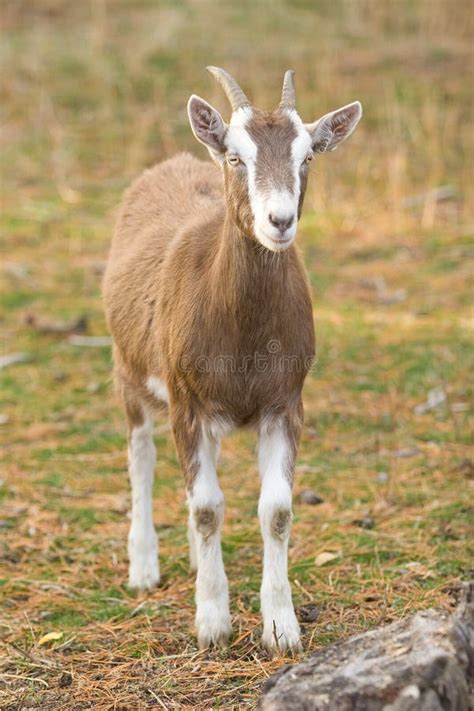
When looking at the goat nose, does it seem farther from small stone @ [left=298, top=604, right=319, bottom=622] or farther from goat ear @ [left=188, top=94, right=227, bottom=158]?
small stone @ [left=298, top=604, right=319, bottom=622]

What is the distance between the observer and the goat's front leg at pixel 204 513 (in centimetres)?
482

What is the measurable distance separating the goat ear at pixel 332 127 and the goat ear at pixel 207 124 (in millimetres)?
366

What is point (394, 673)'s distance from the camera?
10.4 feet

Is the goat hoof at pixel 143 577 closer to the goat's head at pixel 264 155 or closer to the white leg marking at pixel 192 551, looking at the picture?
the white leg marking at pixel 192 551

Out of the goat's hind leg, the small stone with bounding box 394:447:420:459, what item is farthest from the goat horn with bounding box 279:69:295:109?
the small stone with bounding box 394:447:420:459

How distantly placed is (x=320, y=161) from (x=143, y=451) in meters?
8.24

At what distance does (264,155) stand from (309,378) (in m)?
3.99

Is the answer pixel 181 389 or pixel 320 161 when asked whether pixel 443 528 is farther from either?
pixel 320 161

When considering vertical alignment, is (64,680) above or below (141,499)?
below

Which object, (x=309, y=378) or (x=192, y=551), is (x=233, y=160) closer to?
(x=192, y=551)

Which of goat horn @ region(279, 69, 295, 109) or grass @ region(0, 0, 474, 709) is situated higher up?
goat horn @ region(279, 69, 295, 109)

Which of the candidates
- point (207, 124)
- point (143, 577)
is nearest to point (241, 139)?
point (207, 124)

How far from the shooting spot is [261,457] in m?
4.89

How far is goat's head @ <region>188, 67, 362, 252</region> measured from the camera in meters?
4.29
